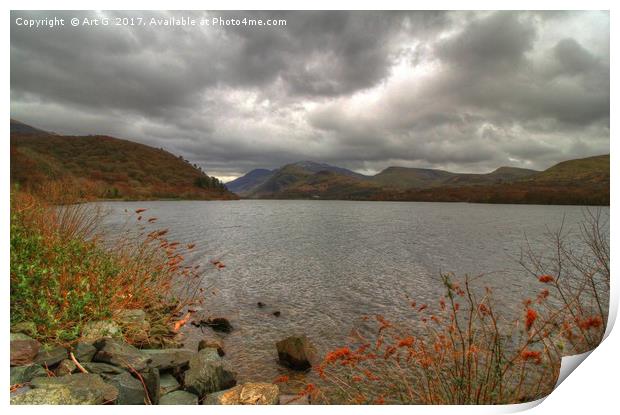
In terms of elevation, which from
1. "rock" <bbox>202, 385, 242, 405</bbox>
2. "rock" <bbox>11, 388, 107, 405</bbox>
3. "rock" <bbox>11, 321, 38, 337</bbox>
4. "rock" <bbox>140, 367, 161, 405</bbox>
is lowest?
"rock" <bbox>202, 385, 242, 405</bbox>

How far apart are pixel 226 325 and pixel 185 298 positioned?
1628 mm

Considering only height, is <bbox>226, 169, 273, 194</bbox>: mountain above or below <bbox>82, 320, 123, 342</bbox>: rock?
above

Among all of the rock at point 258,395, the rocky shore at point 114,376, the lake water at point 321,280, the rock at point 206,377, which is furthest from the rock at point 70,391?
the lake water at point 321,280

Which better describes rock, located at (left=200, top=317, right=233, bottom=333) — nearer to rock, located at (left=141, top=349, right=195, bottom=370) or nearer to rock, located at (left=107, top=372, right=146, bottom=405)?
rock, located at (left=141, top=349, right=195, bottom=370)

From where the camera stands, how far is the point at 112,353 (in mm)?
4000

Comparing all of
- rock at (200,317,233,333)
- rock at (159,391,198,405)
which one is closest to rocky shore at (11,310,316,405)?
rock at (159,391,198,405)

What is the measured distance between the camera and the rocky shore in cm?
344

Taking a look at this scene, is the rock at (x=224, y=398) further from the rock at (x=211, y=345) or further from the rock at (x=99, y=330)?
the rock at (x=211, y=345)

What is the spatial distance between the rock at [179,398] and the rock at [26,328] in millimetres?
1670

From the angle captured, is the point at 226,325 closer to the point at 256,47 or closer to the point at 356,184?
the point at 256,47

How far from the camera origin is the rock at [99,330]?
13.9ft

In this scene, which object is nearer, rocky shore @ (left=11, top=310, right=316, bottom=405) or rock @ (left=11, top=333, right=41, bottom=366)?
rocky shore @ (left=11, top=310, right=316, bottom=405)

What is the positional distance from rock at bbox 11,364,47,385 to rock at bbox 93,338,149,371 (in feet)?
1.70
